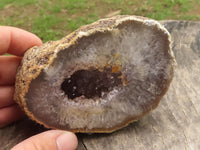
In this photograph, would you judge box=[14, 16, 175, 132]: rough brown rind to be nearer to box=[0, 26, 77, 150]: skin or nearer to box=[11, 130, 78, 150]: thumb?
box=[11, 130, 78, 150]: thumb

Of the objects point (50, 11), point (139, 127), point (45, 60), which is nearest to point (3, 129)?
point (45, 60)

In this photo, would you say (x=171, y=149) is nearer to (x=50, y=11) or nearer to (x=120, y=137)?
(x=120, y=137)

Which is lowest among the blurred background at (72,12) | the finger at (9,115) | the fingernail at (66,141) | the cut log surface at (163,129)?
the blurred background at (72,12)

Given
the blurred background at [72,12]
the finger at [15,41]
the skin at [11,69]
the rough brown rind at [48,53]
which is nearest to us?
the rough brown rind at [48,53]

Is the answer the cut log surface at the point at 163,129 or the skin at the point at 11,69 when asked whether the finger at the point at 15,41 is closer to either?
the skin at the point at 11,69

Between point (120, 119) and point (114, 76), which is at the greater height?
point (114, 76)

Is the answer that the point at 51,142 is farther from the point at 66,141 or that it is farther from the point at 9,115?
the point at 9,115

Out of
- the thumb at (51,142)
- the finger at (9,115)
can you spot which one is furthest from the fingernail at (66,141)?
the finger at (9,115)

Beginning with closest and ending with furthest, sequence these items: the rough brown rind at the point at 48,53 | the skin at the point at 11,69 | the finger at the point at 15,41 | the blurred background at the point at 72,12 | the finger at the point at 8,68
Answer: the rough brown rind at the point at 48,53 < the skin at the point at 11,69 < the finger at the point at 15,41 < the finger at the point at 8,68 < the blurred background at the point at 72,12
